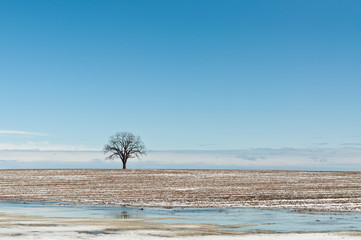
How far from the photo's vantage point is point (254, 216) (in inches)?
960

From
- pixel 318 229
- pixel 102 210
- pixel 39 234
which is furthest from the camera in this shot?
pixel 102 210

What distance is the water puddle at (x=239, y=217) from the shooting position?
792 inches

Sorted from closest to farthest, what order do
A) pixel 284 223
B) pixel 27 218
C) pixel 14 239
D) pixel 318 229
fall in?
pixel 14 239, pixel 318 229, pixel 284 223, pixel 27 218

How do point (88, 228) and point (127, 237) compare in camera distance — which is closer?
point (127, 237)

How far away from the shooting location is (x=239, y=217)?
78.8ft

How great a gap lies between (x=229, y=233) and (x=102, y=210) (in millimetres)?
11697

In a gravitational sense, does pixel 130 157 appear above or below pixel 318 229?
above

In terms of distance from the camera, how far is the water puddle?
2012 centimetres

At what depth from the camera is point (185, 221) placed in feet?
72.6

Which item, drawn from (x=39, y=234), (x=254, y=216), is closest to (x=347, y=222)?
(x=254, y=216)

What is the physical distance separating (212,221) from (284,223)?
10.4 ft

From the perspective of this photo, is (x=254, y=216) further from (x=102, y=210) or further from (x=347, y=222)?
(x=102, y=210)

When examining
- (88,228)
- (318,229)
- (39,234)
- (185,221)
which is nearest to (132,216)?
(185,221)

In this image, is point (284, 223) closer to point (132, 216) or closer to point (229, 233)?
point (229, 233)
